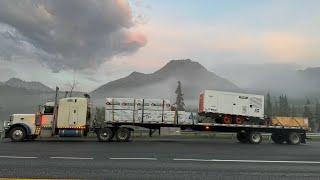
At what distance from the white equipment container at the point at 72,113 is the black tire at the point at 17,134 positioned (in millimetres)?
2251

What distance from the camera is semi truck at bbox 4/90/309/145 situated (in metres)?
31.7

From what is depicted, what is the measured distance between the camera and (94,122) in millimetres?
32906

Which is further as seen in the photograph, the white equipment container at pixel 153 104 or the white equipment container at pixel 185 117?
the white equipment container at pixel 185 117

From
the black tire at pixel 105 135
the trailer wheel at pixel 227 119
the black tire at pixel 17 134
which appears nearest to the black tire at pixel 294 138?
the trailer wheel at pixel 227 119

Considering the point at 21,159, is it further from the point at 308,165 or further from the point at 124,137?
the point at 124,137

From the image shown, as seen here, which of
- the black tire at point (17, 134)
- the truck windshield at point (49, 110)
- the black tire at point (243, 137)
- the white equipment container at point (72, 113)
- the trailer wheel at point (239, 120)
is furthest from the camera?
the trailer wheel at point (239, 120)

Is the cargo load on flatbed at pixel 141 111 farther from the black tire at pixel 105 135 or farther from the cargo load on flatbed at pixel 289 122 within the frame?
the cargo load on flatbed at pixel 289 122

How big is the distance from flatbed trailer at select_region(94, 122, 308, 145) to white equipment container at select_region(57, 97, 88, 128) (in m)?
1.20

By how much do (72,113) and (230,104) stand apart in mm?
10659

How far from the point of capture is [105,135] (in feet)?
104

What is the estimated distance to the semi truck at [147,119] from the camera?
31.7 m

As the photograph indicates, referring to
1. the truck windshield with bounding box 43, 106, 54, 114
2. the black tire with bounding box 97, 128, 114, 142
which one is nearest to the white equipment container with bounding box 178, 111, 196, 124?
the black tire with bounding box 97, 128, 114, 142

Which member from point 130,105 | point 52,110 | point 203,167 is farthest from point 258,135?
point 203,167

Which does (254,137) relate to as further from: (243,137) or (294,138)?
(294,138)
